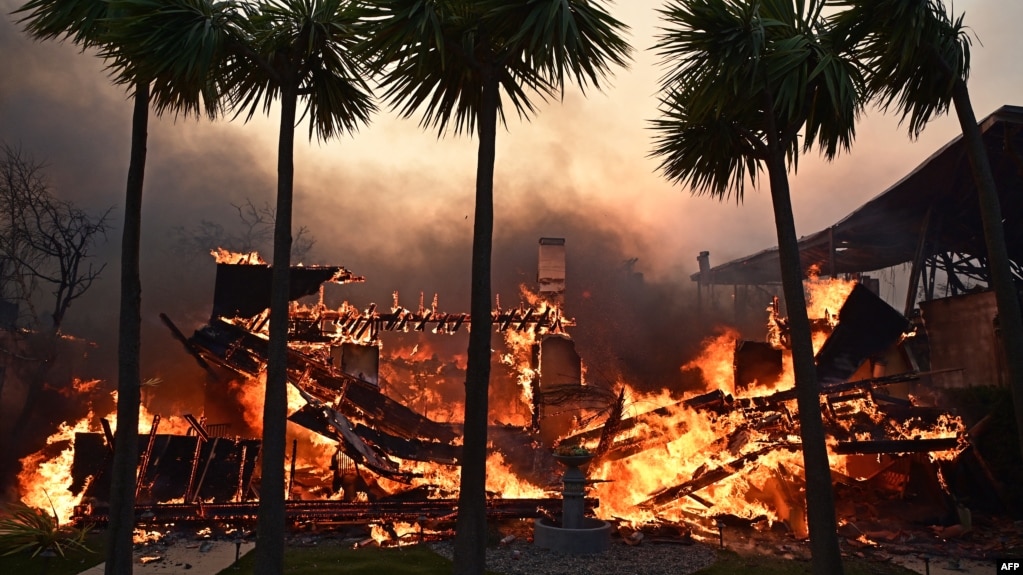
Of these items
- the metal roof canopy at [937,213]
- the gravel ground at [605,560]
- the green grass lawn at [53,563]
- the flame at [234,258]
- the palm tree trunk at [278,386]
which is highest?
the metal roof canopy at [937,213]

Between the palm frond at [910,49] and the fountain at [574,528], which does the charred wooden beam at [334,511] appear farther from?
the palm frond at [910,49]

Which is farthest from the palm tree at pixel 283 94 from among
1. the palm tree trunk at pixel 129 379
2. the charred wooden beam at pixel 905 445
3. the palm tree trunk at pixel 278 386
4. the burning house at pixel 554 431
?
the charred wooden beam at pixel 905 445

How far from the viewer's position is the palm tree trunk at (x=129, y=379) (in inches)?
278

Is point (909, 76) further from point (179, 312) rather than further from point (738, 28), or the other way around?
point (179, 312)

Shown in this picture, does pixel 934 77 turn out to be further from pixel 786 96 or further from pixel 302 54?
pixel 302 54

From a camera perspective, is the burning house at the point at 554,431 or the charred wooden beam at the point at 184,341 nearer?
the burning house at the point at 554,431

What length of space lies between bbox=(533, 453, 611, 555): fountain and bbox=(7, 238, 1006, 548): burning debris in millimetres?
1125

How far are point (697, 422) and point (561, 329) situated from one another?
634 cm

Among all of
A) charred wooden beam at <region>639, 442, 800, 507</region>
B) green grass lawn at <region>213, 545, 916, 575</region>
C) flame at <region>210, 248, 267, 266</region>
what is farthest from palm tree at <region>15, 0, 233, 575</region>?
flame at <region>210, 248, 267, 266</region>

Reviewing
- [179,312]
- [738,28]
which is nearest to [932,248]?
[738,28]

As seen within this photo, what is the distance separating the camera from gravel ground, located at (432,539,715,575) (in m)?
9.87

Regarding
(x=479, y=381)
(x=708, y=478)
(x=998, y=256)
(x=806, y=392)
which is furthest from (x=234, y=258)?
(x=998, y=256)

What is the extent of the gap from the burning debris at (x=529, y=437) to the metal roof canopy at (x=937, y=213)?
3989mm

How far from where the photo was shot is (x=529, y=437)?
1795cm
